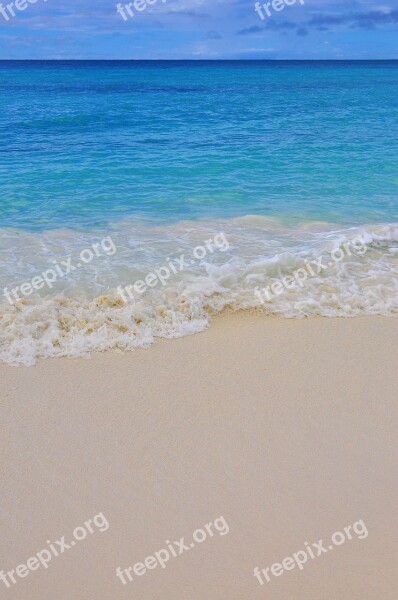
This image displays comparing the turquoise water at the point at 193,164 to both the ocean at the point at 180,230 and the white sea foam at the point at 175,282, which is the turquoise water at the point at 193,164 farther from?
the white sea foam at the point at 175,282

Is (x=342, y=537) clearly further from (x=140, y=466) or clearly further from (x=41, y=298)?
(x=41, y=298)

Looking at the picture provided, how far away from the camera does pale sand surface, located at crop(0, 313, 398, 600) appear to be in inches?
143

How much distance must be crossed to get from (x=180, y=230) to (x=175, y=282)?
237 centimetres

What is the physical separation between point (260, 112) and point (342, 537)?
24101 mm

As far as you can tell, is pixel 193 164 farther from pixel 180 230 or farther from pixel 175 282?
pixel 175 282

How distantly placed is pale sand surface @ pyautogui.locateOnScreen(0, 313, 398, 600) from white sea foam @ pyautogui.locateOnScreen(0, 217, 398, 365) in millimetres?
439

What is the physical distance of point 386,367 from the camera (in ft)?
18.7

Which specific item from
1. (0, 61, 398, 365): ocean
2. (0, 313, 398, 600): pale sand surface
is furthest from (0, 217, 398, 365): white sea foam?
(0, 313, 398, 600): pale sand surface

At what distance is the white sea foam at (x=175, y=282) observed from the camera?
630 cm

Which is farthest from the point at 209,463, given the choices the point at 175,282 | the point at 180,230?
the point at 180,230

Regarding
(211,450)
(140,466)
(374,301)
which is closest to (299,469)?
(211,450)

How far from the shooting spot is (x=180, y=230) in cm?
977

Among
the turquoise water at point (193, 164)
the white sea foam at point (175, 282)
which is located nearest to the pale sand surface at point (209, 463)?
the white sea foam at point (175, 282)

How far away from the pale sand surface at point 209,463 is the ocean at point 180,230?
2.44 feet
